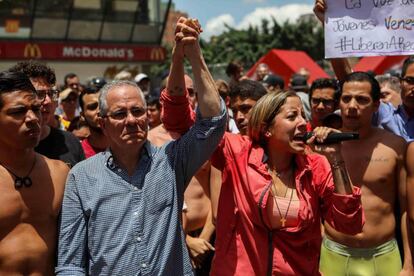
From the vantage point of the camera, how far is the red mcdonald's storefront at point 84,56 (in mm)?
22875

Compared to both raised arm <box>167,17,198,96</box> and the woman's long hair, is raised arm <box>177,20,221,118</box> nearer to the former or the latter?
raised arm <box>167,17,198,96</box>

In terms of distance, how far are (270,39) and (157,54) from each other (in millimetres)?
22127

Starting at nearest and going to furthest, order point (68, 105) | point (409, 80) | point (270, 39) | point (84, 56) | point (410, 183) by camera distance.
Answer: point (410, 183) < point (409, 80) < point (68, 105) < point (84, 56) < point (270, 39)

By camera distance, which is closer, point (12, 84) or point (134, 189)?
point (134, 189)

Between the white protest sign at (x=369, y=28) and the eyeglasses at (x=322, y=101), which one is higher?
the white protest sign at (x=369, y=28)

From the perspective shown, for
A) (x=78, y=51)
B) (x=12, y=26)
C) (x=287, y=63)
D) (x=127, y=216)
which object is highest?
(x=127, y=216)

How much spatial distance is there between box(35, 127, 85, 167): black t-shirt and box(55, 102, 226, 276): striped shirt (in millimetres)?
965

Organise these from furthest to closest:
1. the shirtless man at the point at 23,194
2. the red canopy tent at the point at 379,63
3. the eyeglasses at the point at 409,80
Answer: the red canopy tent at the point at 379,63
the eyeglasses at the point at 409,80
the shirtless man at the point at 23,194

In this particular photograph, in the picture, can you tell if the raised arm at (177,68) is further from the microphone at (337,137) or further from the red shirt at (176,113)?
the microphone at (337,137)

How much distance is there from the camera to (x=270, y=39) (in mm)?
47125

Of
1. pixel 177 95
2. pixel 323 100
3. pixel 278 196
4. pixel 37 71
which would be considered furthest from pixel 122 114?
pixel 323 100

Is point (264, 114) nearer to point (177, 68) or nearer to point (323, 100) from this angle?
point (177, 68)

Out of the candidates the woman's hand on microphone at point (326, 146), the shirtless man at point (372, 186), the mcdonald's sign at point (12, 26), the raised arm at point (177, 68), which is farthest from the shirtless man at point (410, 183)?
the mcdonald's sign at point (12, 26)

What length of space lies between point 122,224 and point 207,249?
66.5 inches
